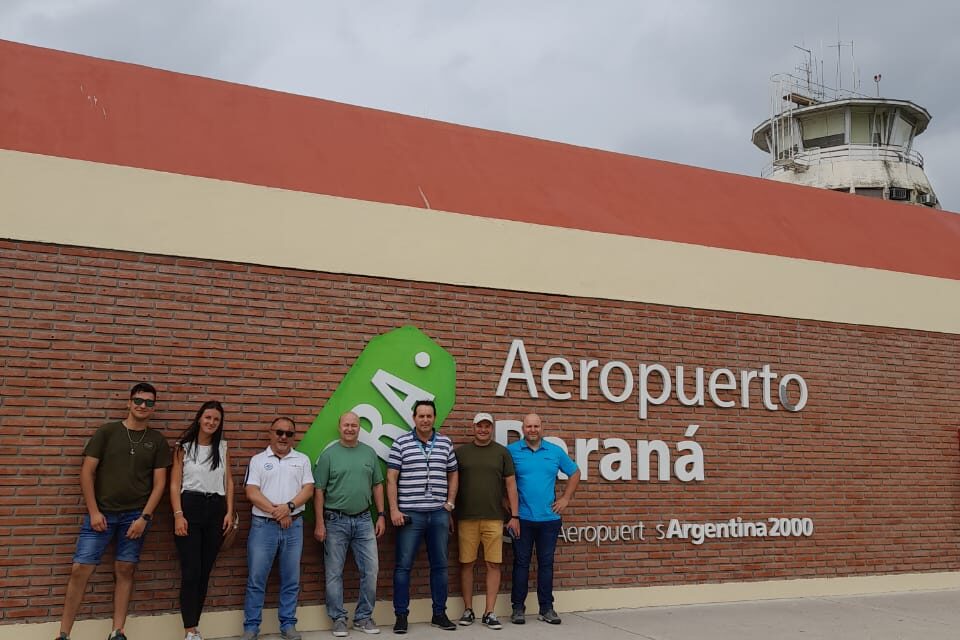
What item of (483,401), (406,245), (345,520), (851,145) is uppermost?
(851,145)

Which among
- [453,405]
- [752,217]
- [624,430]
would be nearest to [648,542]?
[624,430]

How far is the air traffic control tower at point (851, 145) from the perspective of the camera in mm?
23578

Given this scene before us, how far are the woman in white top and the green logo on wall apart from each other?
768 millimetres

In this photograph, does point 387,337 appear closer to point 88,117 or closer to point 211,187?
point 211,187

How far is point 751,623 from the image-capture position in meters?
7.13

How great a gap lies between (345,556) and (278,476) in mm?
855

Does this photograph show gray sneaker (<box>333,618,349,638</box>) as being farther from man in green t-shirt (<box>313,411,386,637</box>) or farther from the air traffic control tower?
the air traffic control tower

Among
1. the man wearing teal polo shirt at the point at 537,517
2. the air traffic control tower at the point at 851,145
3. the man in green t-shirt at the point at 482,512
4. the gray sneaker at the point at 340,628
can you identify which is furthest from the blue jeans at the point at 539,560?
the air traffic control tower at the point at 851,145

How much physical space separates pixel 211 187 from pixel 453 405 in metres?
2.70

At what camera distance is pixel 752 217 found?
9391mm

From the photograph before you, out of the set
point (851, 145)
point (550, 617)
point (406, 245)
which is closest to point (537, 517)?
point (550, 617)

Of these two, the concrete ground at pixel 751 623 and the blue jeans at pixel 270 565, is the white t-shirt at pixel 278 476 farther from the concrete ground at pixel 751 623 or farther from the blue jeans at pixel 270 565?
the concrete ground at pixel 751 623

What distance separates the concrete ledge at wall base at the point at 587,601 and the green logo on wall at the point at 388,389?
128 centimetres

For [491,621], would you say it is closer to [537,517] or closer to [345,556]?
[537,517]
